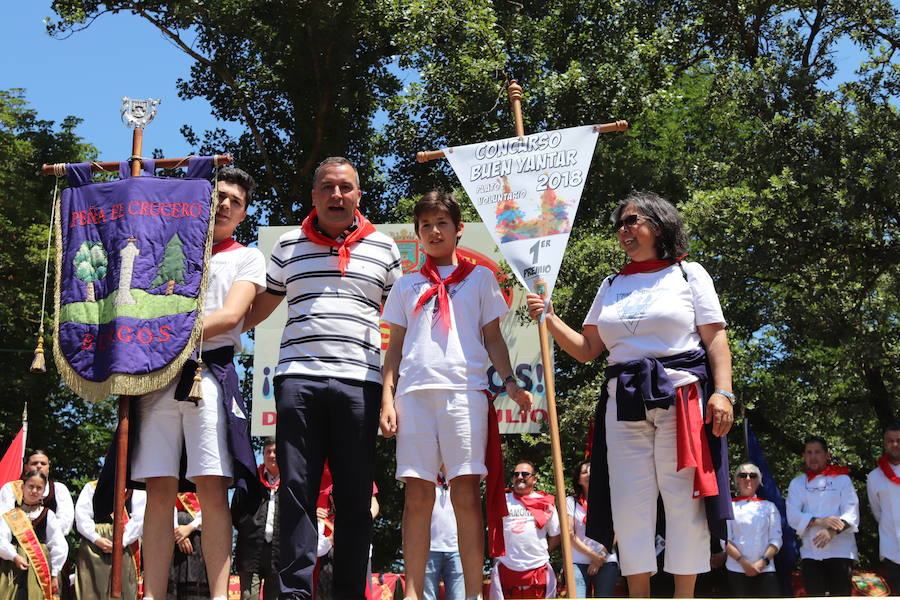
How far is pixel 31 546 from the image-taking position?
8.87m

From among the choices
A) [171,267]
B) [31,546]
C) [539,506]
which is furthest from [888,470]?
[31,546]

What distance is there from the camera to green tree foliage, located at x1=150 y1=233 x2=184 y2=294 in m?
→ 4.72

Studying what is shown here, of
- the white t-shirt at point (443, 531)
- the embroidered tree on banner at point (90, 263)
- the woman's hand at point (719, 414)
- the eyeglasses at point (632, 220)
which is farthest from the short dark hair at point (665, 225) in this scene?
the white t-shirt at point (443, 531)

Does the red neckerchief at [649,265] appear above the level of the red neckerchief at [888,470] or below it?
above

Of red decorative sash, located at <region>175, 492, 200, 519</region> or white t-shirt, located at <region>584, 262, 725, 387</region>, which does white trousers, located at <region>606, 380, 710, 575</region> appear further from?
red decorative sash, located at <region>175, 492, 200, 519</region>

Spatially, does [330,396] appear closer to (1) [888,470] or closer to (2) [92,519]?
(2) [92,519]

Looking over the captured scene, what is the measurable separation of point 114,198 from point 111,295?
1.72 feet

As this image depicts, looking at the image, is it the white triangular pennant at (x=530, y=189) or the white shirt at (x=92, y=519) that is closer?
the white triangular pennant at (x=530, y=189)

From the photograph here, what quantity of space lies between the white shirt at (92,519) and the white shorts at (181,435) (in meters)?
4.64

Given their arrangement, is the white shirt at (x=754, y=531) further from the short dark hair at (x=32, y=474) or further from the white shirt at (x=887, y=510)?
the short dark hair at (x=32, y=474)

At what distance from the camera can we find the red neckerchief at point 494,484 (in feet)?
15.0

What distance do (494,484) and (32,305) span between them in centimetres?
1744

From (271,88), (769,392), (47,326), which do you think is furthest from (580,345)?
(47,326)

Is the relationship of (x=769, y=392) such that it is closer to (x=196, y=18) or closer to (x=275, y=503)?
(x=275, y=503)
